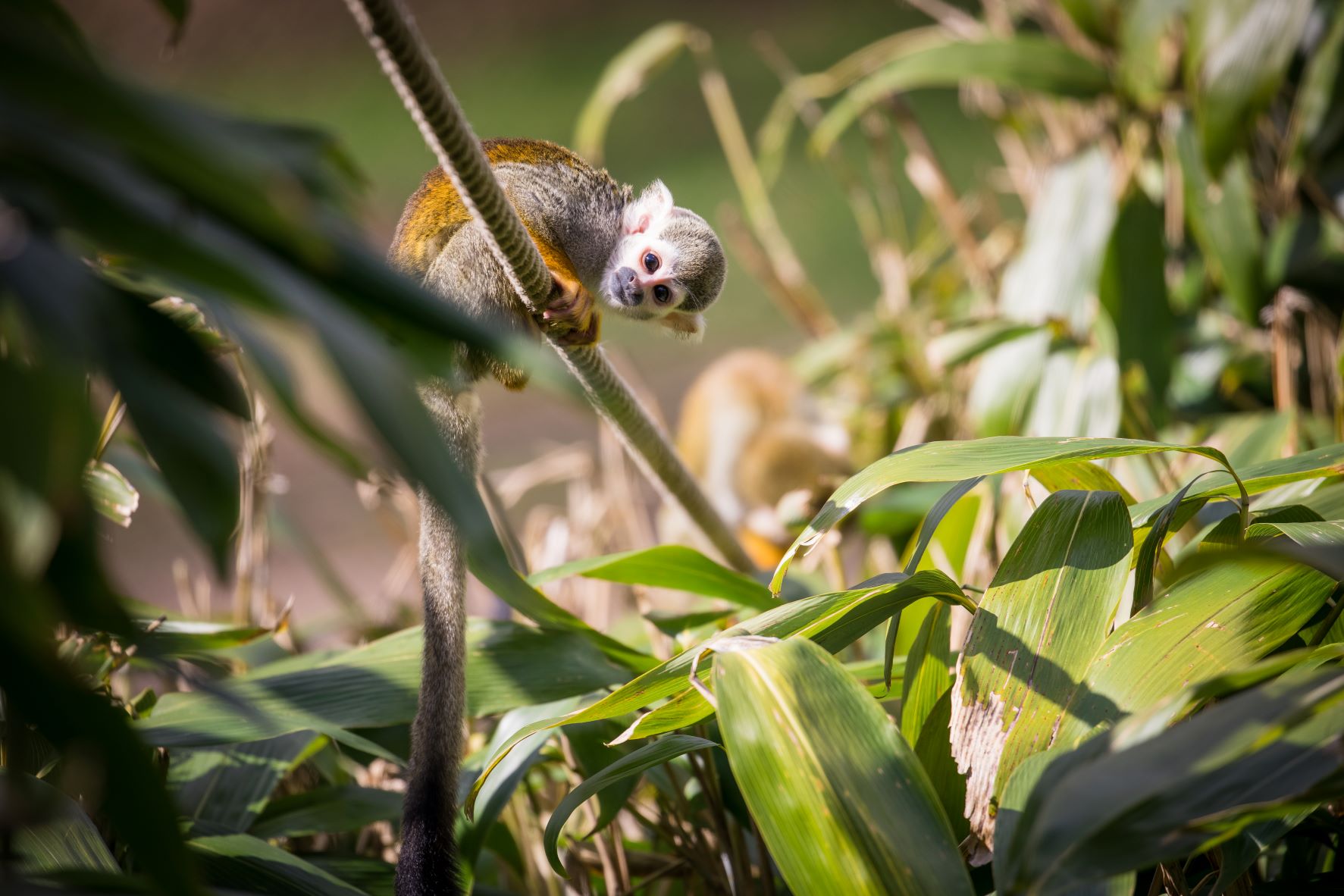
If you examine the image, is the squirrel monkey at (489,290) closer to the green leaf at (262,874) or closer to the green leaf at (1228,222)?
the green leaf at (262,874)

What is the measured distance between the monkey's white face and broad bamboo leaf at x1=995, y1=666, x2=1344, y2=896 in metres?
0.87

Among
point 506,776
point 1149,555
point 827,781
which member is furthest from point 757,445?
point 827,781

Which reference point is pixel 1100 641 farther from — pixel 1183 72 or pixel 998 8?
pixel 998 8

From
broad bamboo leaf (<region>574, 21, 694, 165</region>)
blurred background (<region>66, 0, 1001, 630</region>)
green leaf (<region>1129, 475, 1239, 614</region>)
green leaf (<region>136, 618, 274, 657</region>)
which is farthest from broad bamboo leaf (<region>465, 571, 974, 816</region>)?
blurred background (<region>66, 0, 1001, 630</region>)

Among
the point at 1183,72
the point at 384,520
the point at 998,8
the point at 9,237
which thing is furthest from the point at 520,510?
the point at 9,237

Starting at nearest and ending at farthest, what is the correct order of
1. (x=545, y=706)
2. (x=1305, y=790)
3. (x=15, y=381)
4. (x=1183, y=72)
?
(x=15, y=381) < (x=1305, y=790) < (x=545, y=706) < (x=1183, y=72)

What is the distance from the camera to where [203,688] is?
1.25 ft

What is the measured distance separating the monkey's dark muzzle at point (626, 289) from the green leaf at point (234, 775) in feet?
2.17

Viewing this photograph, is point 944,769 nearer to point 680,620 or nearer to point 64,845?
point 680,620

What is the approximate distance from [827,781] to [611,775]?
0.68 feet

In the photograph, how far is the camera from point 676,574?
103cm

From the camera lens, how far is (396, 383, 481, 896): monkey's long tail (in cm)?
72

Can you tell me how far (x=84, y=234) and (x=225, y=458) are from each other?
94mm

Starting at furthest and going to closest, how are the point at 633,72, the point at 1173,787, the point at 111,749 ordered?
1. the point at 633,72
2. the point at 1173,787
3. the point at 111,749
